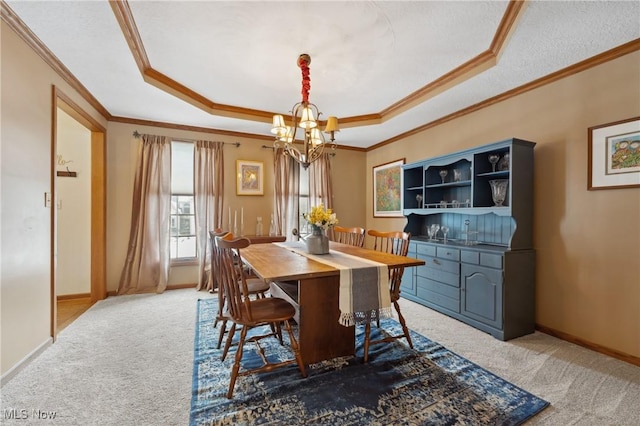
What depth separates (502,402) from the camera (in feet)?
5.62

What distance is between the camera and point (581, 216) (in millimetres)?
2506

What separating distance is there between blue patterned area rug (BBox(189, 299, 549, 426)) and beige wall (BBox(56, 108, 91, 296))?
286 centimetres

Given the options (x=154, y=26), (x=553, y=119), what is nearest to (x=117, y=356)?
(x=154, y=26)

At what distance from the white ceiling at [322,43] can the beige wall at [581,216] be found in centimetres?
30

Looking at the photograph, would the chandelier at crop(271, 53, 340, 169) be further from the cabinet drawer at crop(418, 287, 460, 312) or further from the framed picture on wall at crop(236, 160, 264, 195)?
the cabinet drawer at crop(418, 287, 460, 312)

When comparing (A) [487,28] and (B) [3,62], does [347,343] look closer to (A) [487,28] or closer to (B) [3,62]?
(A) [487,28]

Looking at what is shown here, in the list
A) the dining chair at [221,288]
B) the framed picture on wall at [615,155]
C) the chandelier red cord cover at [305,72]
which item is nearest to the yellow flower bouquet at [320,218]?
the dining chair at [221,288]

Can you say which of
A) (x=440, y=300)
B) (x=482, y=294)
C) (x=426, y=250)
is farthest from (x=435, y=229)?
(x=482, y=294)

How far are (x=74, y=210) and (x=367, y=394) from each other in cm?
439

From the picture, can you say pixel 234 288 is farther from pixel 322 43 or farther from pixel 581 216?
pixel 581 216

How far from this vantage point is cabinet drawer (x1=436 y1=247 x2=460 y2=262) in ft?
10.0

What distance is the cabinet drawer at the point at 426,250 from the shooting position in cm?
335

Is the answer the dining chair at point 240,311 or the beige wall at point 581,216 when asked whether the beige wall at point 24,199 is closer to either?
the dining chair at point 240,311

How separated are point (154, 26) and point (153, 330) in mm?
2739
